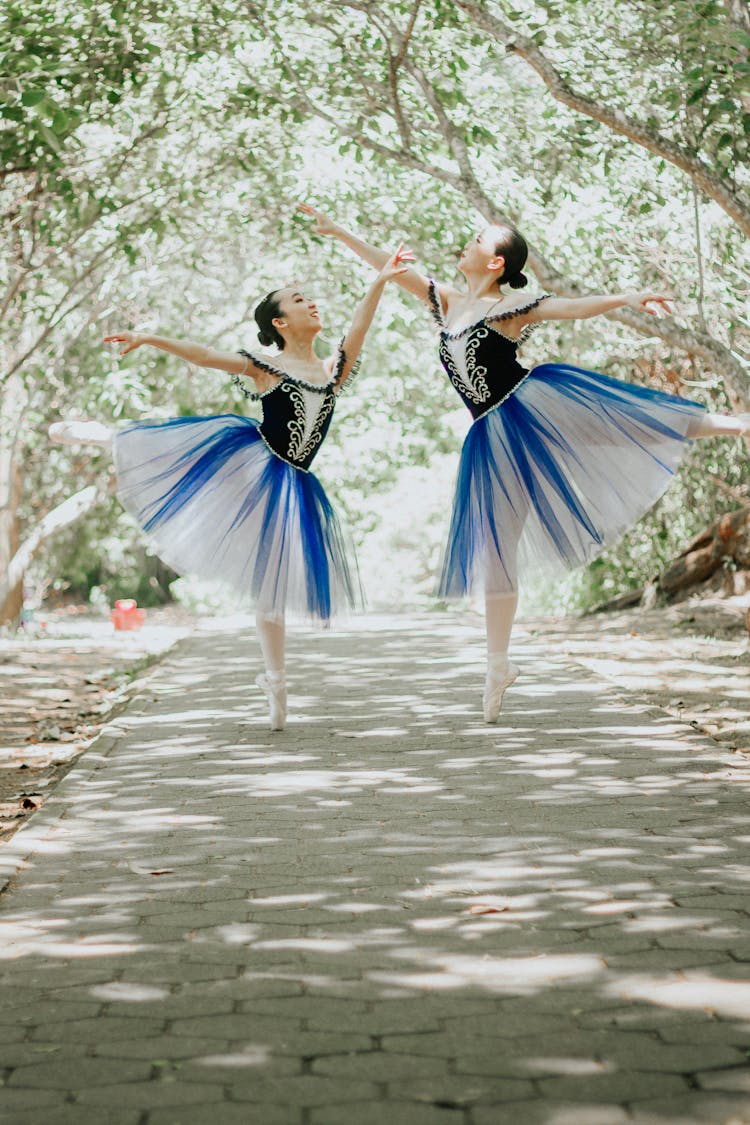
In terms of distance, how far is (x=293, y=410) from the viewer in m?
7.61

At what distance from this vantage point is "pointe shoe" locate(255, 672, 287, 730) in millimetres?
7664

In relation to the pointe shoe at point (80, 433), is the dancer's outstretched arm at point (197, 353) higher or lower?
higher

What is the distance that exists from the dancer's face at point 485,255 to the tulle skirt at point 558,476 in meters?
0.68

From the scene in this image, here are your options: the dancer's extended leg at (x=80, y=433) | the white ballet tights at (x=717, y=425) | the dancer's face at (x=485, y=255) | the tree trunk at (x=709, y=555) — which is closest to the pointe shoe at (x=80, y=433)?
the dancer's extended leg at (x=80, y=433)

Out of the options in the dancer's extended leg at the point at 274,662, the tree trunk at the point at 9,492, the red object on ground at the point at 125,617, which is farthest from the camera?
the tree trunk at the point at 9,492

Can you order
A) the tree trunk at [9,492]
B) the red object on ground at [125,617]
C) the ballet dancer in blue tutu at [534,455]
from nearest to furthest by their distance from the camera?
the ballet dancer in blue tutu at [534,455] → the red object on ground at [125,617] → the tree trunk at [9,492]

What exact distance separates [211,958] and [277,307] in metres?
4.58

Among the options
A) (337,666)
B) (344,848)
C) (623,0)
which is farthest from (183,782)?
(623,0)

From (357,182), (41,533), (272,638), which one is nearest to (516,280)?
(272,638)

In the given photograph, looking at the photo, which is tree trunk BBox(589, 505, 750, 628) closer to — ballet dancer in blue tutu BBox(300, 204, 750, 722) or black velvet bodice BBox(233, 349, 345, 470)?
ballet dancer in blue tutu BBox(300, 204, 750, 722)

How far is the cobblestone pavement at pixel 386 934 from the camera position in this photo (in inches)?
120

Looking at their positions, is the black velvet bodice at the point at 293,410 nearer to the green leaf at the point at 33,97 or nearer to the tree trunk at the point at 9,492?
the green leaf at the point at 33,97

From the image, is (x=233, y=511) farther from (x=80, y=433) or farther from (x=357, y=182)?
A: (x=357, y=182)

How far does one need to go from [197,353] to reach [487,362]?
4.99 feet
